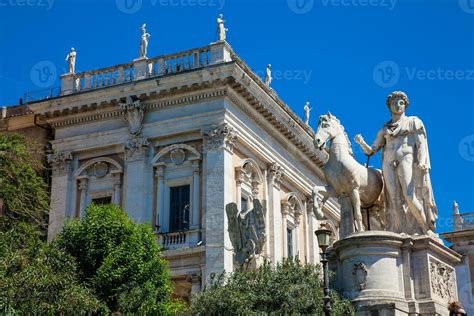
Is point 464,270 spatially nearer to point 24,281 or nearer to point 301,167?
point 301,167

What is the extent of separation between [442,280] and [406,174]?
208cm

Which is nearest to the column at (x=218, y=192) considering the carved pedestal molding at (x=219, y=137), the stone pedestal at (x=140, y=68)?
the carved pedestal molding at (x=219, y=137)

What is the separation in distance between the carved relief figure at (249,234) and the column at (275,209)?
45.0 feet

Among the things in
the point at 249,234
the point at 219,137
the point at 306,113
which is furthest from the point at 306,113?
the point at 249,234

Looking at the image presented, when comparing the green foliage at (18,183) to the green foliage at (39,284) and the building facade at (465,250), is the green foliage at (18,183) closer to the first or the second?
the green foliage at (39,284)

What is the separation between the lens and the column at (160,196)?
3044 centimetres

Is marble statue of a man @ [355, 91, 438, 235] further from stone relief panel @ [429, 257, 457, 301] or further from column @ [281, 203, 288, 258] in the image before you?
column @ [281, 203, 288, 258]

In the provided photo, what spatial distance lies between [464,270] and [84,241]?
2587cm

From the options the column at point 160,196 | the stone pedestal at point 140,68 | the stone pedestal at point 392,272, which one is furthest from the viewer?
the stone pedestal at point 140,68

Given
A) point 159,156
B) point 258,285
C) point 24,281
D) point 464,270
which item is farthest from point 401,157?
point 464,270

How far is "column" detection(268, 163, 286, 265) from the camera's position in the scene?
33000 mm

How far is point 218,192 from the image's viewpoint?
2959 centimetres

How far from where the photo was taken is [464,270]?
42.9 m

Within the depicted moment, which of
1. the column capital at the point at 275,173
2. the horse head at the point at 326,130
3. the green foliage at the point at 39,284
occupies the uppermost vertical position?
the column capital at the point at 275,173
